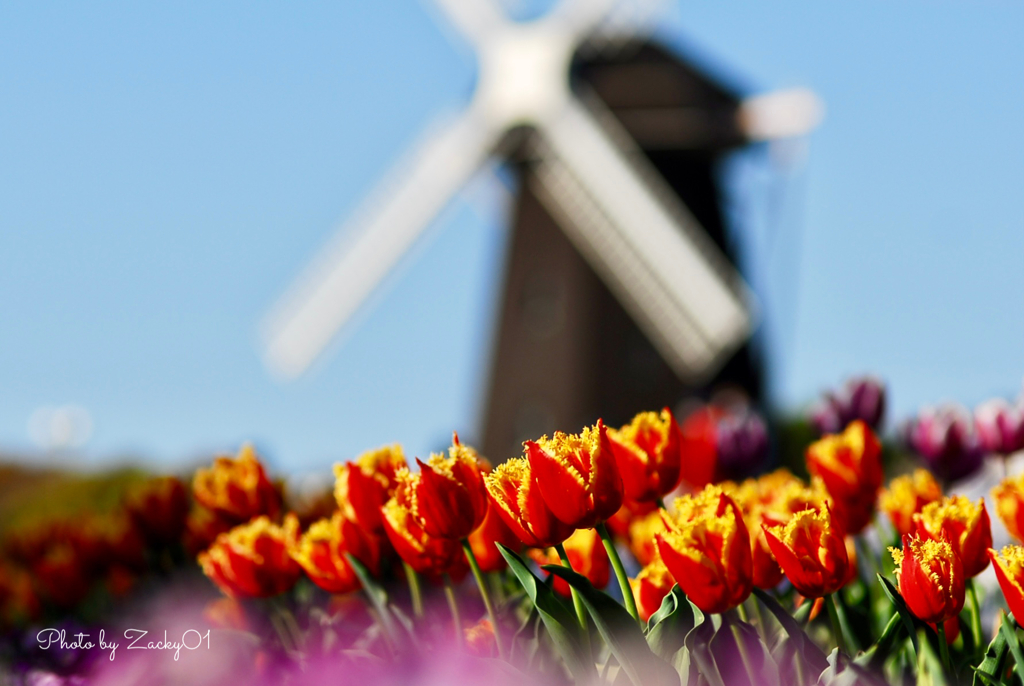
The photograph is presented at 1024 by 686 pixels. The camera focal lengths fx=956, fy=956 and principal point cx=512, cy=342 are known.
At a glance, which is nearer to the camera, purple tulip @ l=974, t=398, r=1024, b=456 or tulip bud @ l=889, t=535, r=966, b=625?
tulip bud @ l=889, t=535, r=966, b=625

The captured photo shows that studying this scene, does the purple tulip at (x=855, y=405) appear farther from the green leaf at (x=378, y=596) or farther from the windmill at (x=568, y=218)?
the windmill at (x=568, y=218)

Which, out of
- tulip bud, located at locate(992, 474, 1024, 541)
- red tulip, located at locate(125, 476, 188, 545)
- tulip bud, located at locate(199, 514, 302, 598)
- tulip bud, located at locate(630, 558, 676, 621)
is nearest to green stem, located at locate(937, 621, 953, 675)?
tulip bud, located at locate(992, 474, 1024, 541)

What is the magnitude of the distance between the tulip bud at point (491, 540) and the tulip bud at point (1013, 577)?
0.73 metres

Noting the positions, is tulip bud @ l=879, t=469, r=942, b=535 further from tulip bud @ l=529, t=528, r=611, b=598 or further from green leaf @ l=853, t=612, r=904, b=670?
tulip bud @ l=529, t=528, r=611, b=598

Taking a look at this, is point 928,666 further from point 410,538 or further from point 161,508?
point 161,508

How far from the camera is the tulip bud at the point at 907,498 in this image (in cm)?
193

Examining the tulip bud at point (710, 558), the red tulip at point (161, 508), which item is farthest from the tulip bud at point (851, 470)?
the red tulip at point (161, 508)

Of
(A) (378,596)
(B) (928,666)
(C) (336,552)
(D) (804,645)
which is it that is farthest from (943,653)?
(C) (336,552)

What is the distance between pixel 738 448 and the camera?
320 centimetres

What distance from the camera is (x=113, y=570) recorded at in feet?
11.8

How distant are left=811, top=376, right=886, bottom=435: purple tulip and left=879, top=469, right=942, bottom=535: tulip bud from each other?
91cm

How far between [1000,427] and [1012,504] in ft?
3.46

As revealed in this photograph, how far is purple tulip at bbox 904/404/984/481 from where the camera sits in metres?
2.63

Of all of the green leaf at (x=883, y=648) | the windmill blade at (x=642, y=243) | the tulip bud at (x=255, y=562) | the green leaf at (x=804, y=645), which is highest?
the windmill blade at (x=642, y=243)
